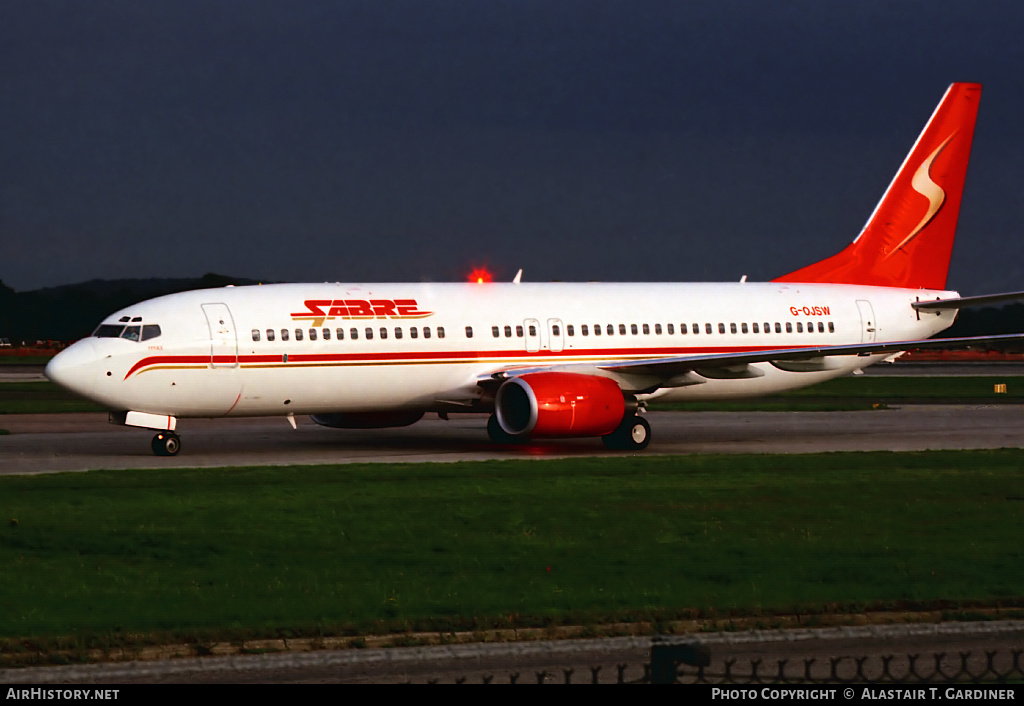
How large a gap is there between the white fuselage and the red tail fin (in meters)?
1.68

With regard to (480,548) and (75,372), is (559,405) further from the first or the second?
(480,548)

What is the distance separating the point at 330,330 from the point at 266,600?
58.3 feet

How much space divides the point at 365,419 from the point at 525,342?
467 cm

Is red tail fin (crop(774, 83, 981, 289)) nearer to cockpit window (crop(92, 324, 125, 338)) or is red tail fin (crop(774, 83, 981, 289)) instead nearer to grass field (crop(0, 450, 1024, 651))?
grass field (crop(0, 450, 1024, 651))

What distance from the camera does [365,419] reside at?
3391 centimetres

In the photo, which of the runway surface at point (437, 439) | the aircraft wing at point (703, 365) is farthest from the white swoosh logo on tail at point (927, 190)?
the aircraft wing at point (703, 365)

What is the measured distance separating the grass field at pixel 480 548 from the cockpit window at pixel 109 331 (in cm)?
539

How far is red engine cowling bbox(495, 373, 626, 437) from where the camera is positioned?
29.6 metres

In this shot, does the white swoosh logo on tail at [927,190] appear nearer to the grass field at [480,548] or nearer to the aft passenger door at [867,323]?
the aft passenger door at [867,323]

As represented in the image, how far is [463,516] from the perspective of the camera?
1859 centimetres

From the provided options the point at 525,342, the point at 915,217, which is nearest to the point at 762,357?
the point at 525,342

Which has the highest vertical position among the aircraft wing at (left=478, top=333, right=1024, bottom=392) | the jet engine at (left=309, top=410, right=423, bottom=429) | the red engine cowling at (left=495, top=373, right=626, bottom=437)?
the aircraft wing at (left=478, top=333, right=1024, bottom=392)

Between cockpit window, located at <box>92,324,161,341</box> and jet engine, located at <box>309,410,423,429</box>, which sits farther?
jet engine, located at <box>309,410,423,429</box>

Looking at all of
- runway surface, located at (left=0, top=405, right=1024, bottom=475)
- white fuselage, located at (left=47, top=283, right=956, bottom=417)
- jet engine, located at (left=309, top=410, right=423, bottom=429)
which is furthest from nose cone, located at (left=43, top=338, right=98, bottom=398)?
jet engine, located at (left=309, top=410, right=423, bottom=429)
